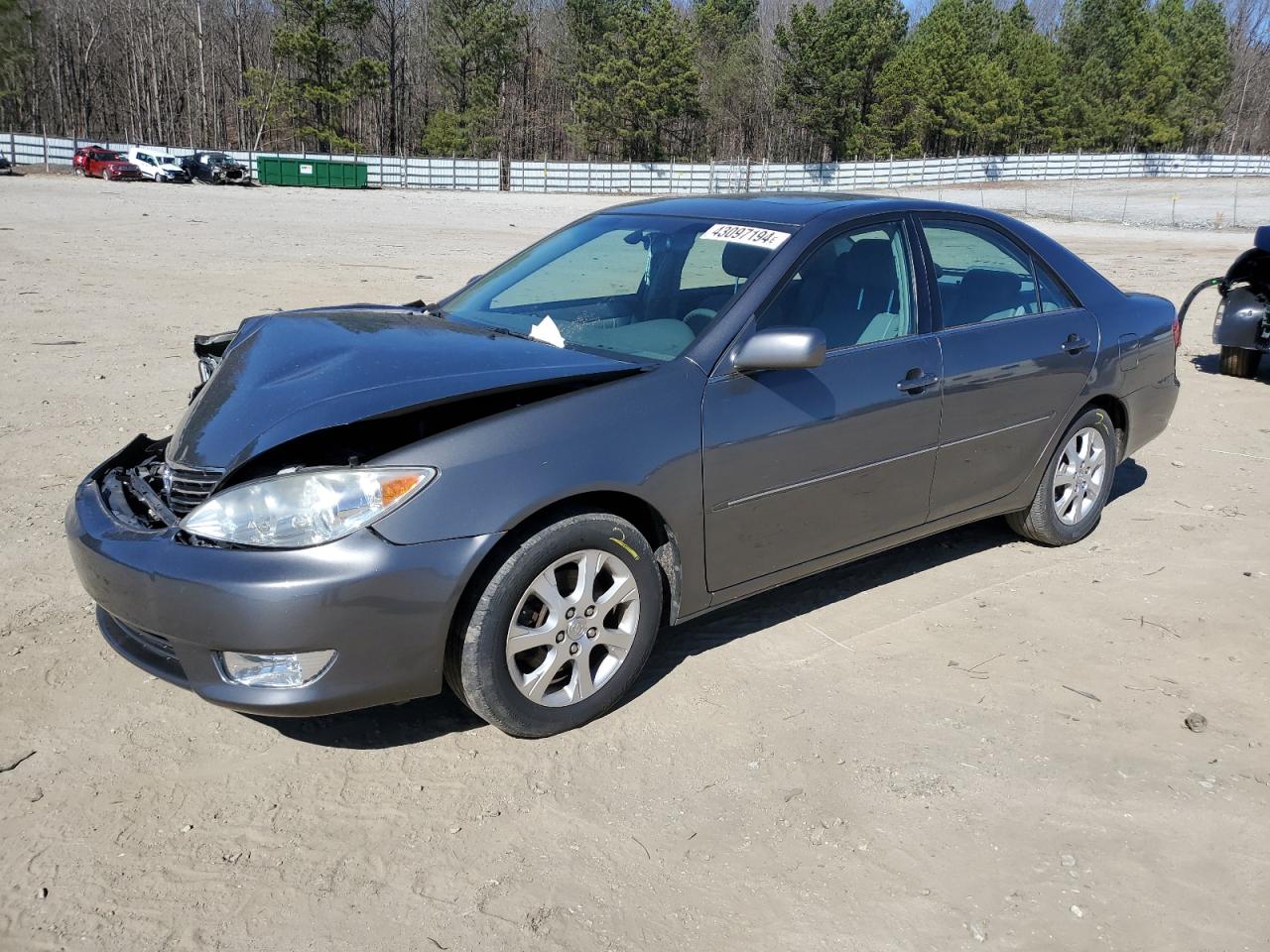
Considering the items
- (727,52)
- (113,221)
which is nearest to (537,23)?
(727,52)

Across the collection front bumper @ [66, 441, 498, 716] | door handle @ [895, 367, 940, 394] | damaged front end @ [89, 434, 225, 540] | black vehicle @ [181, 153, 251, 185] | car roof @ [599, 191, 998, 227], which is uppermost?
black vehicle @ [181, 153, 251, 185]

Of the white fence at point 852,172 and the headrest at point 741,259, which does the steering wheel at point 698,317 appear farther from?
the white fence at point 852,172

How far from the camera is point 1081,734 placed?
11.6ft

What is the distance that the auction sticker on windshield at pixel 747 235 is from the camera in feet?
13.1

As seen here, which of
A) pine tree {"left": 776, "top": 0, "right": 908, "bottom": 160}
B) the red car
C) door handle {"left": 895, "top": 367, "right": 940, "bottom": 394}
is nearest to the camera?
door handle {"left": 895, "top": 367, "right": 940, "bottom": 394}

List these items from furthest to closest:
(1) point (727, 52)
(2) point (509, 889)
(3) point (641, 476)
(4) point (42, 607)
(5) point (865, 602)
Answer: (1) point (727, 52)
(5) point (865, 602)
(4) point (42, 607)
(3) point (641, 476)
(2) point (509, 889)

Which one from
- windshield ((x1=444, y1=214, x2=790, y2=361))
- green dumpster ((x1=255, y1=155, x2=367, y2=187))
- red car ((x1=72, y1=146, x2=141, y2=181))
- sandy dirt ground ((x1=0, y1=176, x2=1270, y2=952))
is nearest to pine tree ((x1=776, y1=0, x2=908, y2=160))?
green dumpster ((x1=255, y1=155, x2=367, y2=187))

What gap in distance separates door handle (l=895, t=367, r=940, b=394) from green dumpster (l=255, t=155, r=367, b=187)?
48120 millimetres

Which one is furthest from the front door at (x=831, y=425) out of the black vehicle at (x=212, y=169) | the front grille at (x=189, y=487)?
the black vehicle at (x=212, y=169)

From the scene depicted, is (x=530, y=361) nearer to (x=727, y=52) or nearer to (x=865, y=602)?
(x=865, y=602)

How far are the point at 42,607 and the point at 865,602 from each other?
3.23 m

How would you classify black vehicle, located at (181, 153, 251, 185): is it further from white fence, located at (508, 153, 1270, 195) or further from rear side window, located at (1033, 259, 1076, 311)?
rear side window, located at (1033, 259, 1076, 311)

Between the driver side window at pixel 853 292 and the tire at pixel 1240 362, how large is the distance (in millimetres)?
6381

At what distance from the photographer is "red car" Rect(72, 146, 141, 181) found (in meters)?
42.0
